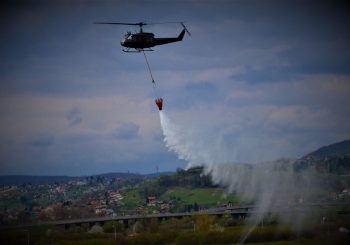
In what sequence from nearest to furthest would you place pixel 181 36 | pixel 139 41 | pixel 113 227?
pixel 139 41, pixel 181 36, pixel 113 227

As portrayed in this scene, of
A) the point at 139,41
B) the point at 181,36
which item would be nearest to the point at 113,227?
the point at 181,36

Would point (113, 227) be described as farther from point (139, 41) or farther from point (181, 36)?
point (139, 41)

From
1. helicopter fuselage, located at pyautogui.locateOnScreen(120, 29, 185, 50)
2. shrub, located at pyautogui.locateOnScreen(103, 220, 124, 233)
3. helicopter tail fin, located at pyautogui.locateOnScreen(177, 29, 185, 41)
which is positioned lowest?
shrub, located at pyautogui.locateOnScreen(103, 220, 124, 233)

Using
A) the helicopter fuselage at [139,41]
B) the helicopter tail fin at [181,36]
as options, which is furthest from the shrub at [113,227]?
the helicopter fuselage at [139,41]

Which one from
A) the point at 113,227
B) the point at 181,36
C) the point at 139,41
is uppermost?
the point at 181,36

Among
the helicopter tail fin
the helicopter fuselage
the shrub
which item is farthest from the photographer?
the shrub

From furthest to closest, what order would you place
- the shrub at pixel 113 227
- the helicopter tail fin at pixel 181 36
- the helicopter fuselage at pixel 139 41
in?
the shrub at pixel 113 227 < the helicopter tail fin at pixel 181 36 < the helicopter fuselage at pixel 139 41

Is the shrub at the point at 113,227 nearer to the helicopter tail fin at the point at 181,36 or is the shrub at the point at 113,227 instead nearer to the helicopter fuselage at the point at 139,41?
the helicopter tail fin at the point at 181,36

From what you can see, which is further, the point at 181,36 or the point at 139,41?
the point at 181,36

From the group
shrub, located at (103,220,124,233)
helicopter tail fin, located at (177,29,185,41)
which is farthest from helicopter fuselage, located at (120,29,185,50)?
shrub, located at (103,220,124,233)

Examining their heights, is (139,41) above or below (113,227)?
above

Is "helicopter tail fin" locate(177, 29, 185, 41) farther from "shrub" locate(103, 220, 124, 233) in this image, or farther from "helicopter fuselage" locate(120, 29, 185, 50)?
"shrub" locate(103, 220, 124, 233)

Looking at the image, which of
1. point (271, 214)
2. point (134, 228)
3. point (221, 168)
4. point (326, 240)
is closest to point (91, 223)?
point (134, 228)

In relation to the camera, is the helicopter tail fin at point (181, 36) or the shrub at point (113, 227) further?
the shrub at point (113, 227)
